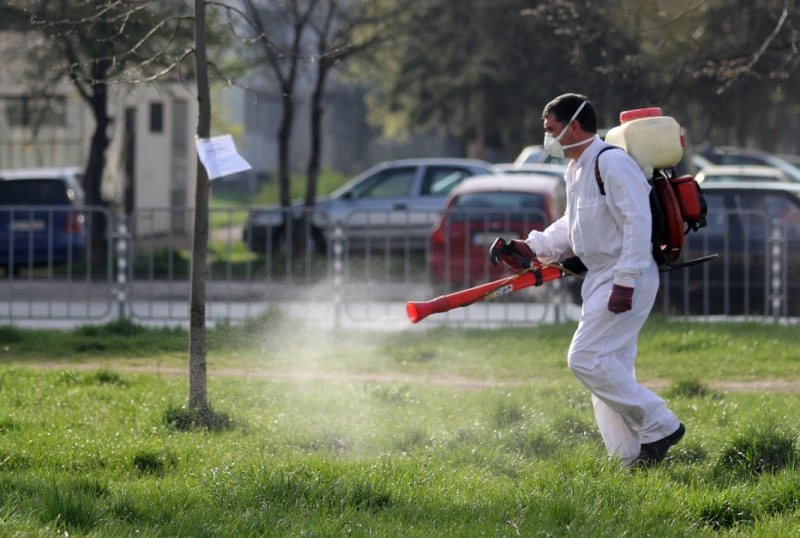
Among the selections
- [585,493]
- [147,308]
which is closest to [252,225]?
[147,308]

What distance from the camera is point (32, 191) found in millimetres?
17281

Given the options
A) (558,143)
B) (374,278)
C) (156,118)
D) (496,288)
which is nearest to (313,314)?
(374,278)

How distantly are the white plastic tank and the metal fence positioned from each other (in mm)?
5452

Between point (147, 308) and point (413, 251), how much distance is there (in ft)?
11.7

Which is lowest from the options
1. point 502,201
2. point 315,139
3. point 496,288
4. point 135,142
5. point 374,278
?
point 374,278

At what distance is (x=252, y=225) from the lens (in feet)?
40.6

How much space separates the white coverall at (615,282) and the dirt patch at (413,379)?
7.25ft

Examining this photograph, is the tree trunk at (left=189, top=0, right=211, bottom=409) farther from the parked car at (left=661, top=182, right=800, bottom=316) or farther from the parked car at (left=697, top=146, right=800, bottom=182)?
the parked car at (left=697, top=146, right=800, bottom=182)

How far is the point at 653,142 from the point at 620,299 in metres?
0.83

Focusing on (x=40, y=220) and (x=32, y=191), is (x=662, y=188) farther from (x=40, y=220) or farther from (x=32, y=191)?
(x=32, y=191)

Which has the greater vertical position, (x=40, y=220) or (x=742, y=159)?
(x=742, y=159)

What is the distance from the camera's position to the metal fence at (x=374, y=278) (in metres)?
11.0

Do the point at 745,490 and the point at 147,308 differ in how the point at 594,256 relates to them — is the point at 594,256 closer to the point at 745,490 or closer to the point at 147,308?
the point at 745,490

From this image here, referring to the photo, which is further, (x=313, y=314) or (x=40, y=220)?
(x=40, y=220)
